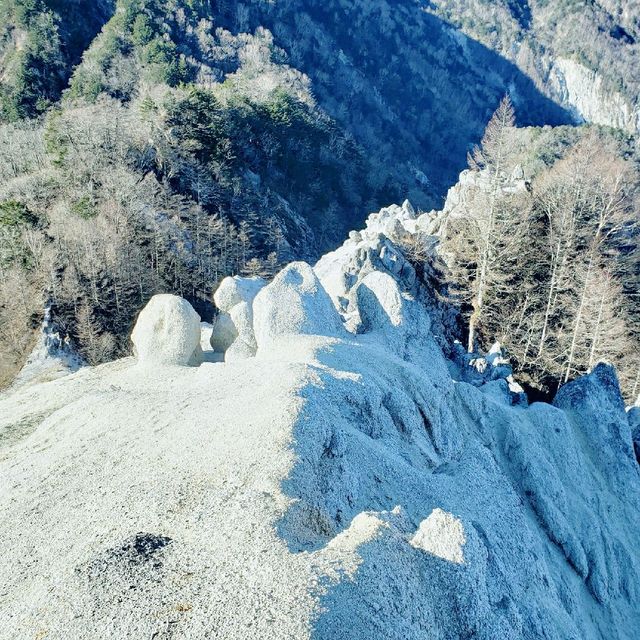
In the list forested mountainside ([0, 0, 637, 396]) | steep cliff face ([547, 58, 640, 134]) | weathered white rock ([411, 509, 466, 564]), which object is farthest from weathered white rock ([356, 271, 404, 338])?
steep cliff face ([547, 58, 640, 134])

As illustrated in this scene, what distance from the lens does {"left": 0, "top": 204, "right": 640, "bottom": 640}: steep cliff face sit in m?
9.32

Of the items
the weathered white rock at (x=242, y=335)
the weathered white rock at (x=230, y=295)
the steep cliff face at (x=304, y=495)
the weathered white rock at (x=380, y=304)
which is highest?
the weathered white rock at (x=380, y=304)

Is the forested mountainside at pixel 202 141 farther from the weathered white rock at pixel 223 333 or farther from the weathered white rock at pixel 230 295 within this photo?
the weathered white rock at pixel 230 295

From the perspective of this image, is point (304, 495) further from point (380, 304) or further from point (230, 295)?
point (380, 304)

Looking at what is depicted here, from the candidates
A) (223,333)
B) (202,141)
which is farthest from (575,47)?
(223,333)

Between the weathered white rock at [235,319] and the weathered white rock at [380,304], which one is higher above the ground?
the weathered white rock at [380,304]

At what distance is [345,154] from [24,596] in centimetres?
8939

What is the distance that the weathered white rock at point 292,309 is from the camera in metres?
20.5

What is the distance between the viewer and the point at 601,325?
3656 centimetres

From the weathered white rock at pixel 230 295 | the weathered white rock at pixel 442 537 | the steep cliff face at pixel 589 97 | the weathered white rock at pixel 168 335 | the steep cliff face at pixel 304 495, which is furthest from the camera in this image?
the steep cliff face at pixel 589 97

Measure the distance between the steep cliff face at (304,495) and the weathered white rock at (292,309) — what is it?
9cm

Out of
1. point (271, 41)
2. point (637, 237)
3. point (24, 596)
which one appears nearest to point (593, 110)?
point (271, 41)

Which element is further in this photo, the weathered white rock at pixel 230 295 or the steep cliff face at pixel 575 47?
the steep cliff face at pixel 575 47

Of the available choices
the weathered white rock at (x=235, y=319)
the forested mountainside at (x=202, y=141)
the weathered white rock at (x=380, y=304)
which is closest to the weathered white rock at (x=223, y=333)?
the weathered white rock at (x=235, y=319)
